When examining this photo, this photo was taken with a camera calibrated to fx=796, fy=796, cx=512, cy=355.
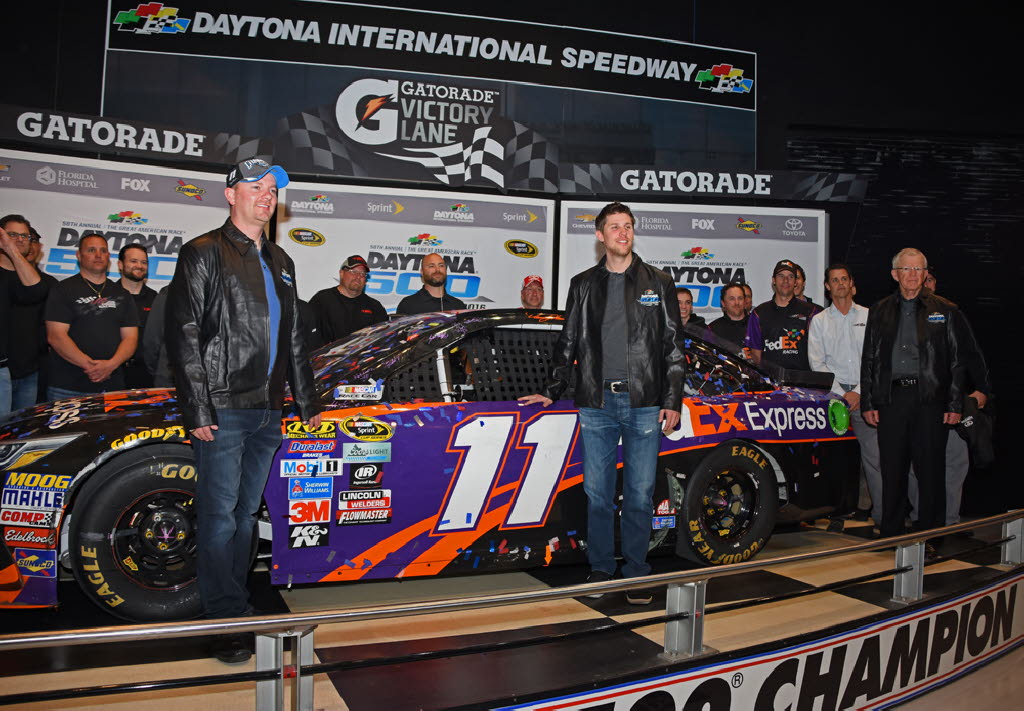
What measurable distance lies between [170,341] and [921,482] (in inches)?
150

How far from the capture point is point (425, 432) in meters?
3.15

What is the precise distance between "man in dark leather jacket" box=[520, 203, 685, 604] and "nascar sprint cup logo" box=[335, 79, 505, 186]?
455 cm

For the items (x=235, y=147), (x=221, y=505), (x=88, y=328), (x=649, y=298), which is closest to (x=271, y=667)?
(x=221, y=505)

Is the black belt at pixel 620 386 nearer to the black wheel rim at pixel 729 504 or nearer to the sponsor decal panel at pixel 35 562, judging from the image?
the black wheel rim at pixel 729 504

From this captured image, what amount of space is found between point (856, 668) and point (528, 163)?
5.95 m

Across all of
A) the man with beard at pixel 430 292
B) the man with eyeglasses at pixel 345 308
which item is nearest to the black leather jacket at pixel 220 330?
the man with eyeglasses at pixel 345 308

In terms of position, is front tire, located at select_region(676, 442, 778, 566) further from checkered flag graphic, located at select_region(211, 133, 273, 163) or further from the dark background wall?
the dark background wall

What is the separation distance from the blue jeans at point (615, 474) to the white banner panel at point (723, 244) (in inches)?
183

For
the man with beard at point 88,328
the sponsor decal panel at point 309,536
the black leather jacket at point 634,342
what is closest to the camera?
the sponsor decal panel at point 309,536

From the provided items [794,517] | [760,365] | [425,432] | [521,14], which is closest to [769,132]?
[521,14]

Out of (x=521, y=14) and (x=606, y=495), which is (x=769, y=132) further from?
(x=606, y=495)

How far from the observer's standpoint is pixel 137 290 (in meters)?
5.58

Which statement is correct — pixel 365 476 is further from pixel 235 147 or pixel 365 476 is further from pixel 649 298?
pixel 235 147

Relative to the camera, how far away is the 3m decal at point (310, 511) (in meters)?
2.93
